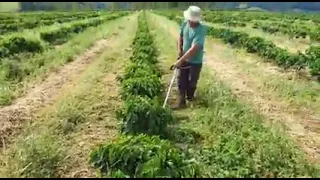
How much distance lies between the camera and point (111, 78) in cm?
1133

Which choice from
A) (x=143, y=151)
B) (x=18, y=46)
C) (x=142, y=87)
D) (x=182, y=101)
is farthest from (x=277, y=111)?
(x=18, y=46)

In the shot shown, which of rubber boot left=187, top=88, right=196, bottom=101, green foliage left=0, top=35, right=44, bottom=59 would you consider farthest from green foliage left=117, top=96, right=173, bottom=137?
green foliage left=0, top=35, right=44, bottom=59

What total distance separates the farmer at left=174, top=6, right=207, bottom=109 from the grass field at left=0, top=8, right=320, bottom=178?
0.29m

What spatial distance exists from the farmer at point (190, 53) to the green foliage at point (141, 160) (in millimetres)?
2948

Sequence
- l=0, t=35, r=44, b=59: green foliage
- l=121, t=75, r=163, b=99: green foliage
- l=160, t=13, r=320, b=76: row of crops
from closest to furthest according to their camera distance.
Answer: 1. l=121, t=75, r=163, b=99: green foliage
2. l=160, t=13, r=320, b=76: row of crops
3. l=0, t=35, r=44, b=59: green foliage

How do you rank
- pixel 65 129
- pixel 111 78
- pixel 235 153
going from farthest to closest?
pixel 111 78 < pixel 65 129 < pixel 235 153

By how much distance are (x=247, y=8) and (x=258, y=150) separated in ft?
→ 252

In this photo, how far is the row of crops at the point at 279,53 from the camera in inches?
487

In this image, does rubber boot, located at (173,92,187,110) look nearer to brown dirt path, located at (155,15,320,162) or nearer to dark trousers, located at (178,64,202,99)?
dark trousers, located at (178,64,202,99)

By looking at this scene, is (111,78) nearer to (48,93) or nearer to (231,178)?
(48,93)

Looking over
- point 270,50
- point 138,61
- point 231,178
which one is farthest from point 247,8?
point 231,178

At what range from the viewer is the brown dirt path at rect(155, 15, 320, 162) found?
279 inches

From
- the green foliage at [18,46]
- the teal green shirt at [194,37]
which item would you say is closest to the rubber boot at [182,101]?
the teal green shirt at [194,37]

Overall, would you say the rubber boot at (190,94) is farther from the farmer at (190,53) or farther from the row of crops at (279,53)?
the row of crops at (279,53)
